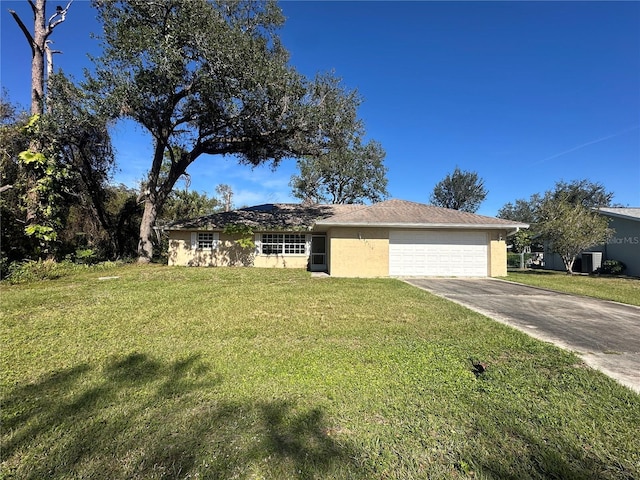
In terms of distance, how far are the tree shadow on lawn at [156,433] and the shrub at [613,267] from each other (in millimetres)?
23363

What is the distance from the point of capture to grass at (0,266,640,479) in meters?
2.17

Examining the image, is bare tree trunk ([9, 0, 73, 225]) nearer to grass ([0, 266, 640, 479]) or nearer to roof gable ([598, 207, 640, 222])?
grass ([0, 266, 640, 479])

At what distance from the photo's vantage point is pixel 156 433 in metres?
2.46

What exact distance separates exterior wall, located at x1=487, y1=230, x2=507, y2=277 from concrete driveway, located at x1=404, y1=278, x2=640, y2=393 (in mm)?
3714

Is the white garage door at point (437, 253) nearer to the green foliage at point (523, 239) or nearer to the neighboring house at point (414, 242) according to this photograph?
the neighboring house at point (414, 242)

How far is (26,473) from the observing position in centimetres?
209

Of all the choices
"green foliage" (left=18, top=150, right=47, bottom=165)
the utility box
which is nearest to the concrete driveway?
the utility box

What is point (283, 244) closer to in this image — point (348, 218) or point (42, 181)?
point (348, 218)

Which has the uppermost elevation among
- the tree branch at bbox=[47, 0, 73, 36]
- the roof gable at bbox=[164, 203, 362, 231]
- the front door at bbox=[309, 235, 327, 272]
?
the tree branch at bbox=[47, 0, 73, 36]

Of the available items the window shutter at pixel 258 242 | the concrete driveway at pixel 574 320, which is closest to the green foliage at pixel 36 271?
the window shutter at pixel 258 242

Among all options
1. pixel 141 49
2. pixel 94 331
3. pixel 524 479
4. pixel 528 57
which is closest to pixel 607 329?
pixel 524 479

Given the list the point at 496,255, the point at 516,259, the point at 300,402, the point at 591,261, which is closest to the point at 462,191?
the point at 516,259

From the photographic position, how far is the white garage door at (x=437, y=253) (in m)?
13.6

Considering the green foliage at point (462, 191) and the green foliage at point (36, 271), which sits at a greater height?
the green foliage at point (462, 191)
